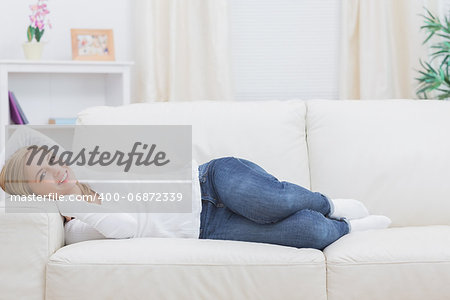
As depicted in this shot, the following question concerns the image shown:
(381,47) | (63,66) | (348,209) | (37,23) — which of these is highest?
(37,23)

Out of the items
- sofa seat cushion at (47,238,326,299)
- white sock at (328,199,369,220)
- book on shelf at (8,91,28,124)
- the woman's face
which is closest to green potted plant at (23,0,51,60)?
book on shelf at (8,91,28,124)

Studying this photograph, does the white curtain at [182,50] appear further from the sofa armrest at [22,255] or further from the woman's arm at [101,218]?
the sofa armrest at [22,255]

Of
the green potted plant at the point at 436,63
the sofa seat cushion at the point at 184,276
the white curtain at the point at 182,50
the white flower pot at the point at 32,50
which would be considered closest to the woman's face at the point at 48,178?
the sofa seat cushion at the point at 184,276

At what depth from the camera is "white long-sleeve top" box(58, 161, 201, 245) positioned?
2.03 m

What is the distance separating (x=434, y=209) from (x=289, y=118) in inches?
25.4

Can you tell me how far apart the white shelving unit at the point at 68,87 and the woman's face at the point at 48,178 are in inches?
45.4

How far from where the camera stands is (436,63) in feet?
12.3

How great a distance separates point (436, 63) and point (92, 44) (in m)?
1.95

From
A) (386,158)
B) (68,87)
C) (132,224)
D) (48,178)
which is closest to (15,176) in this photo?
(48,178)

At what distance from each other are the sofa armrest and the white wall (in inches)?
68.5

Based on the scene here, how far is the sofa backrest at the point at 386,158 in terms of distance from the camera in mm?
2428

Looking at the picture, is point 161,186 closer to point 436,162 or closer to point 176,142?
point 176,142

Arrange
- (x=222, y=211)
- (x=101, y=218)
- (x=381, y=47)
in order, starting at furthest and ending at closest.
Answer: (x=381, y=47)
(x=222, y=211)
(x=101, y=218)

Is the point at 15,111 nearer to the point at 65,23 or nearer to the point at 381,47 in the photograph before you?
the point at 65,23
